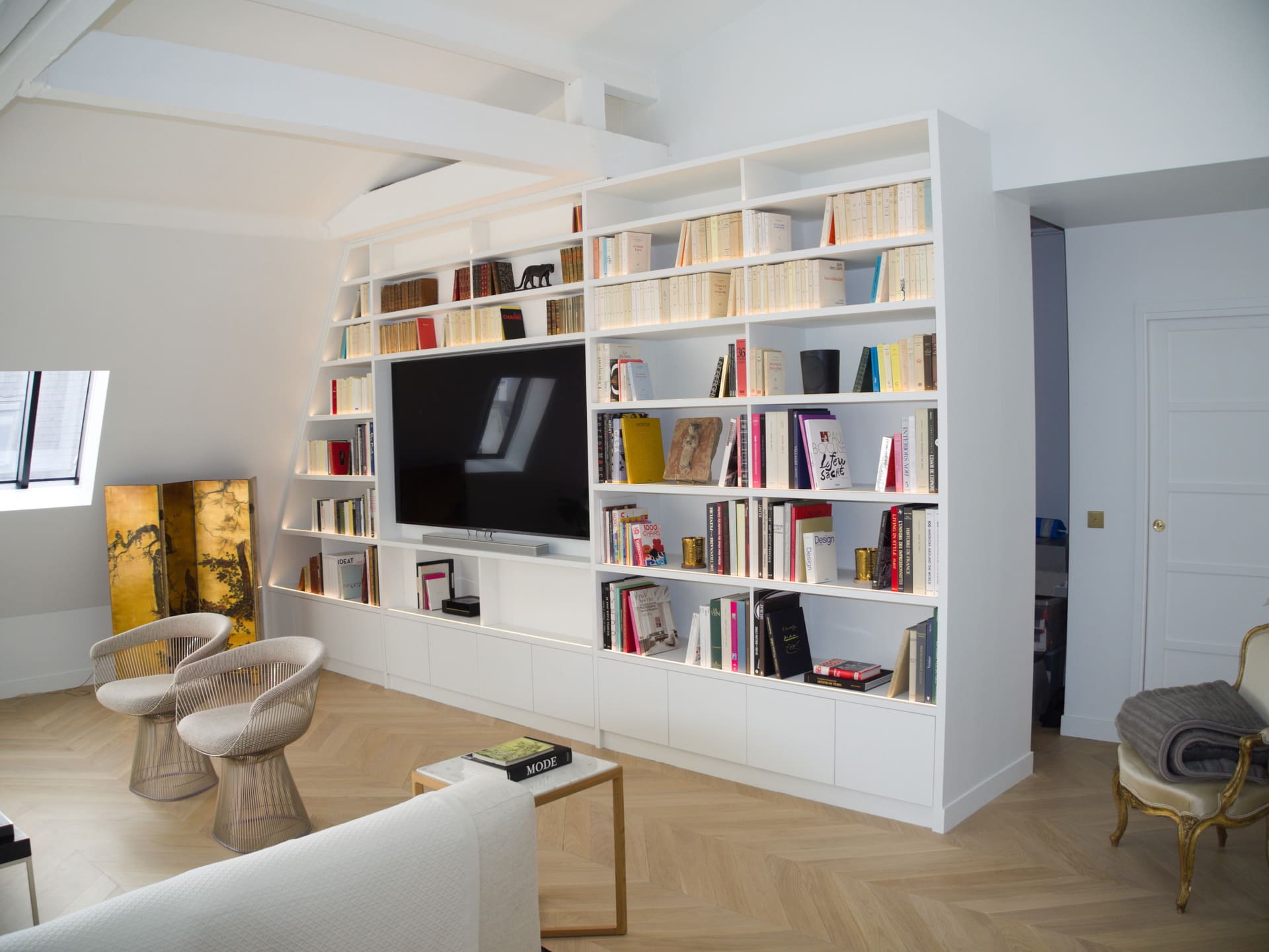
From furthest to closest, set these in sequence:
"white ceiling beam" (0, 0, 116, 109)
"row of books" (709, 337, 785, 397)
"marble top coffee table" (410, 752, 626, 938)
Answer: "row of books" (709, 337, 785, 397), "marble top coffee table" (410, 752, 626, 938), "white ceiling beam" (0, 0, 116, 109)

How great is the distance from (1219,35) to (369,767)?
4.58 meters

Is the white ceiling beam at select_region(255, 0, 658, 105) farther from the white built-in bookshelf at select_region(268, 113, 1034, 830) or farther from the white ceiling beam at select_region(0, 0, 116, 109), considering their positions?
the white ceiling beam at select_region(0, 0, 116, 109)

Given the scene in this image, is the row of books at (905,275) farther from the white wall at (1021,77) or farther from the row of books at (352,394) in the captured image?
the row of books at (352,394)

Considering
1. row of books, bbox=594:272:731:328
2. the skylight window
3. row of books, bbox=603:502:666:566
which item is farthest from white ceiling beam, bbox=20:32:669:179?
the skylight window

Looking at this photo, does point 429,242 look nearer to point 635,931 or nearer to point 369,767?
point 369,767

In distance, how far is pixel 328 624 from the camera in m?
6.36

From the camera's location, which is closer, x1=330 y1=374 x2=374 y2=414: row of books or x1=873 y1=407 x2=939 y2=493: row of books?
Result: x1=873 y1=407 x2=939 y2=493: row of books

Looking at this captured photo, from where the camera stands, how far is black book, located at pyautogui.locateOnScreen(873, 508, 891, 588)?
12.3 feet

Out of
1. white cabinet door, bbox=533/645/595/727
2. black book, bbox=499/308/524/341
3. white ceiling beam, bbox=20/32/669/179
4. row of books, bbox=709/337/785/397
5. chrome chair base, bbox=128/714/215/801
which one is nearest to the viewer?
white ceiling beam, bbox=20/32/669/179

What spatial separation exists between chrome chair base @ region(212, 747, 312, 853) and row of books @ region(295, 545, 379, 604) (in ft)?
7.31

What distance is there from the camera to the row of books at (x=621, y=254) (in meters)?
4.55

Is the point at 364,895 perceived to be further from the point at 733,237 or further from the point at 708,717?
the point at 733,237

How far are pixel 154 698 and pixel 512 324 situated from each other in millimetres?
2532

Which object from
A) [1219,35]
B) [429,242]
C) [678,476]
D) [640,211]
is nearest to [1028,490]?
[678,476]
